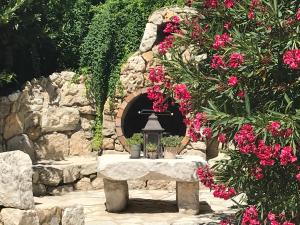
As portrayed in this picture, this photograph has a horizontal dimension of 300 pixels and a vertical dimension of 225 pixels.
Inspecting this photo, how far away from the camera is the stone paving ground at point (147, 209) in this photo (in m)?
8.35

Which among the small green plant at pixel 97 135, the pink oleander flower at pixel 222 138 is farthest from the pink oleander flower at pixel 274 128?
the small green plant at pixel 97 135

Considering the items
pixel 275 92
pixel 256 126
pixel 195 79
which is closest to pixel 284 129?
pixel 256 126

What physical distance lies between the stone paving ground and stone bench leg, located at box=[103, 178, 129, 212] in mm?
139

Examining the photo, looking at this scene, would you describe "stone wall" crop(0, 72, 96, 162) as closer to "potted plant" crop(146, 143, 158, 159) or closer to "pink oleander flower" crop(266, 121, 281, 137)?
"potted plant" crop(146, 143, 158, 159)

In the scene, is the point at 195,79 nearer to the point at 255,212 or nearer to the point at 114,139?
the point at 255,212

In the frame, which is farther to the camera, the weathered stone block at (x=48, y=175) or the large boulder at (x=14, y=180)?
the weathered stone block at (x=48, y=175)

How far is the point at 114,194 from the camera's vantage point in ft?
29.6

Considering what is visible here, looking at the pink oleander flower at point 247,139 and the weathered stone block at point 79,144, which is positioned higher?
the pink oleander flower at point 247,139

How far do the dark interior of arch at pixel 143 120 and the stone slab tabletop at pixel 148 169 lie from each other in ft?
16.4

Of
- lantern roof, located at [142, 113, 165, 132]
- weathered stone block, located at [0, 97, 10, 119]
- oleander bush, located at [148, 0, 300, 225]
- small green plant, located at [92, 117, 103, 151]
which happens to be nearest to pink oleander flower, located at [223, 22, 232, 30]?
oleander bush, located at [148, 0, 300, 225]

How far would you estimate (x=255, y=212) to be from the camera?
19.6 ft

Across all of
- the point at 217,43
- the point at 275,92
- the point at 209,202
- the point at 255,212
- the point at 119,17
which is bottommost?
the point at 209,202

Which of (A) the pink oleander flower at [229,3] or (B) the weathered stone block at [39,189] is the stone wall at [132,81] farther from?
(A) the pink oleander flower at [229,3]

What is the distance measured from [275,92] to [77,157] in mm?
7460
